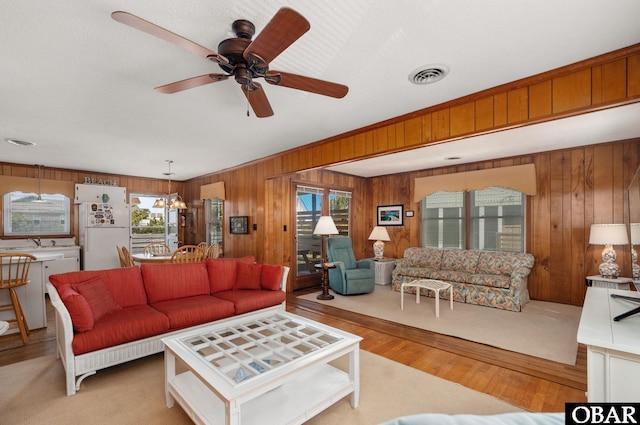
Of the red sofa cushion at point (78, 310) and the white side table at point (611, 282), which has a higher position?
the red sofa cushion at point (78, 310)

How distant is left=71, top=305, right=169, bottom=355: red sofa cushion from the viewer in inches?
89.0

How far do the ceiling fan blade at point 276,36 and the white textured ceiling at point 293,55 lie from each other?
0.22 meters

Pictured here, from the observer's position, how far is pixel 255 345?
2125mm

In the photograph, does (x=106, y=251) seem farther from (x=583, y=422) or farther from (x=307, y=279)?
(x=583, y=422)

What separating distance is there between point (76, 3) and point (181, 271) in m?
2.61

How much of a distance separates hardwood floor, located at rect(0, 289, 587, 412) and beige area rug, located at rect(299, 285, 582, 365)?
15 cm

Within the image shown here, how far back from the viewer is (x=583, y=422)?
75 cm

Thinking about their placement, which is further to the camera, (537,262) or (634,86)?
(537,262)

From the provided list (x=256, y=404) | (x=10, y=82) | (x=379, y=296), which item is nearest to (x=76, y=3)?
(x=10, y=82)

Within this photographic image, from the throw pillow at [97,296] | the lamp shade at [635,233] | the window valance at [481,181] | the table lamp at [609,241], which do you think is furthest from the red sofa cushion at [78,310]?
the table lamp at [609,241]

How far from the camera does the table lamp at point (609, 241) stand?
372cm

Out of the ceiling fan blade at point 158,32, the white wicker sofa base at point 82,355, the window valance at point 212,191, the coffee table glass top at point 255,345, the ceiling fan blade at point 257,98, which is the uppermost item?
the ceiling fan blade at point 158,32

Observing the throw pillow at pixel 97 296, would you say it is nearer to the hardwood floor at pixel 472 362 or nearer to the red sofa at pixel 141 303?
the red sofa at pixel 141 303

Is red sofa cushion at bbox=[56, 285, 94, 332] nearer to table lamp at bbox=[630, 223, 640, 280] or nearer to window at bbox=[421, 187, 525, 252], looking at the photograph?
table lamp at bbox=[630, 223, 640, 280]
